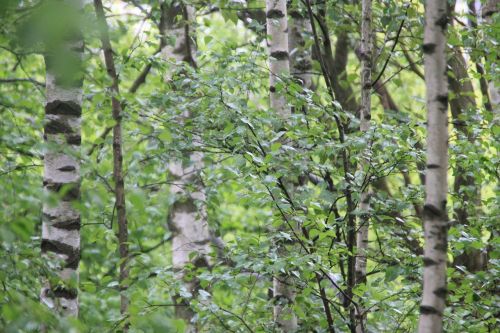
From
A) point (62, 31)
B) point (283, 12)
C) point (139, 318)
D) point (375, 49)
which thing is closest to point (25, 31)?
point (62, 31)

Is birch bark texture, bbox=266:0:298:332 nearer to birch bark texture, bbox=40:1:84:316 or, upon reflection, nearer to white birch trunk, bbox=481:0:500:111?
birch bark texture, bbox=40:1:84:316

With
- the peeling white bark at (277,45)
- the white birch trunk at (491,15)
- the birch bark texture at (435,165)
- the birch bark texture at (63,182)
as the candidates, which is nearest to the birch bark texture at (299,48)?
the peeling white bark at (277,45)

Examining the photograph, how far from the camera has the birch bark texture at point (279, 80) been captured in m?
4.50

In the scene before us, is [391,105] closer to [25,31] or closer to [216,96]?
[216,96]

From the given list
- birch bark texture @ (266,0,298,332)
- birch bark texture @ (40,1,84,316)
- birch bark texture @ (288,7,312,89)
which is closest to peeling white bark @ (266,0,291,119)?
birch bark texture @ (266,0,298,332)

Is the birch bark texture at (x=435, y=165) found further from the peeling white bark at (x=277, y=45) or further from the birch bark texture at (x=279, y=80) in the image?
the peeling white bark at (x=277, y=45)

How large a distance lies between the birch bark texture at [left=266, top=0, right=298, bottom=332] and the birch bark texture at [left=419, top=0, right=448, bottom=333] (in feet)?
6.58

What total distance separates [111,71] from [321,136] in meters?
1.49

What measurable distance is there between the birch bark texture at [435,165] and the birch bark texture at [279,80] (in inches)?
79.0

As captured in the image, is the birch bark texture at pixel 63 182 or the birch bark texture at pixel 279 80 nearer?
the birch bark texture at pixel 63 182

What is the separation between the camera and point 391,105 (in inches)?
341

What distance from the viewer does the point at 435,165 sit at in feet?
7.91

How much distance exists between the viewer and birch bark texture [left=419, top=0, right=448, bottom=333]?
240 cm

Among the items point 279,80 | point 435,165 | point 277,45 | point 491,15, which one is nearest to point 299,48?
point 277,45
